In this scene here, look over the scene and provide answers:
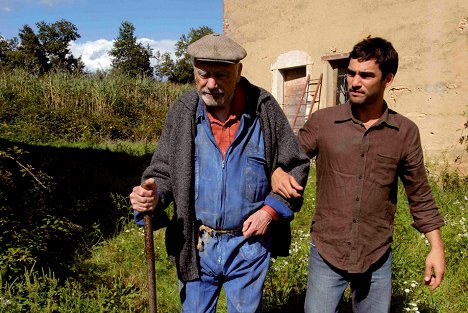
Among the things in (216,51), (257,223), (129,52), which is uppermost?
(129,52)

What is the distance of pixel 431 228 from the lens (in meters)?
2.09

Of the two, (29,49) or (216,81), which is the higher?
(29,49)

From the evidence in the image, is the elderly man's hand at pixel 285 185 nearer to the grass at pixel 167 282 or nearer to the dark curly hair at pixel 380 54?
the dark curly hair at pixel 380 54

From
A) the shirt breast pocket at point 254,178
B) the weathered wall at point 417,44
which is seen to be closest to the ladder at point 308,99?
the weathered wall at point 417,44

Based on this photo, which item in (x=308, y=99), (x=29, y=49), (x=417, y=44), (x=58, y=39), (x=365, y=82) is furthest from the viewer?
(x=58, y=39)

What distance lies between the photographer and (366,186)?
2078mm

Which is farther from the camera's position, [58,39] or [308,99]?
[58,39]

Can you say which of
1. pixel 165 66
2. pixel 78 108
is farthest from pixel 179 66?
pixel 78 108

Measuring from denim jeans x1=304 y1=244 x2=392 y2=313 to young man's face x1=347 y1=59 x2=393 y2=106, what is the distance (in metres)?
0.82

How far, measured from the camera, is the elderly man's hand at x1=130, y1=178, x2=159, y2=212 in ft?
5.69

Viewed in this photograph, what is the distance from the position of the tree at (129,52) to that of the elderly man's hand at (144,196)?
1871 inches

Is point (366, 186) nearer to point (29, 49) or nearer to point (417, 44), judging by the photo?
point (417, 44)

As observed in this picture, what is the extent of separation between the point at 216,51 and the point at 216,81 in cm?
13

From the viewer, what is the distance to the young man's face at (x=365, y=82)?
206 cm
